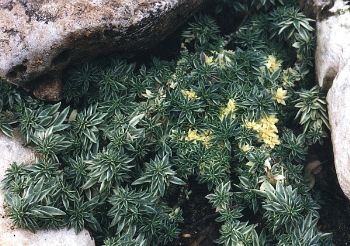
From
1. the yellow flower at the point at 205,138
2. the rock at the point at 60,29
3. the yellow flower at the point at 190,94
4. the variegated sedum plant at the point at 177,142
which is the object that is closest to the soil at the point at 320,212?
the variegated sedum plant at the point at 177,142

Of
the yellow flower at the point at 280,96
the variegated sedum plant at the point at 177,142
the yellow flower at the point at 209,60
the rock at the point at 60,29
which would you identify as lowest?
the variegated sedum plant at the point at 177,142

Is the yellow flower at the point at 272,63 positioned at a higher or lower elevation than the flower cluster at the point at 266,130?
higher

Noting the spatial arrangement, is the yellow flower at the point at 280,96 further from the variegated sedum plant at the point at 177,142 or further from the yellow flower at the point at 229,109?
the yellow flower at the point at 229,109

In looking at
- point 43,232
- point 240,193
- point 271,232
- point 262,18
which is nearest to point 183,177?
point 240,193

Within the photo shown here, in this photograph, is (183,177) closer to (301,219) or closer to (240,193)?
(240,193)

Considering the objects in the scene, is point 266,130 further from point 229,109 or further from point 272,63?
point 272,63

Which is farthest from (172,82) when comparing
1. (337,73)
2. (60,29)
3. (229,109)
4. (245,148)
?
(337,73)
